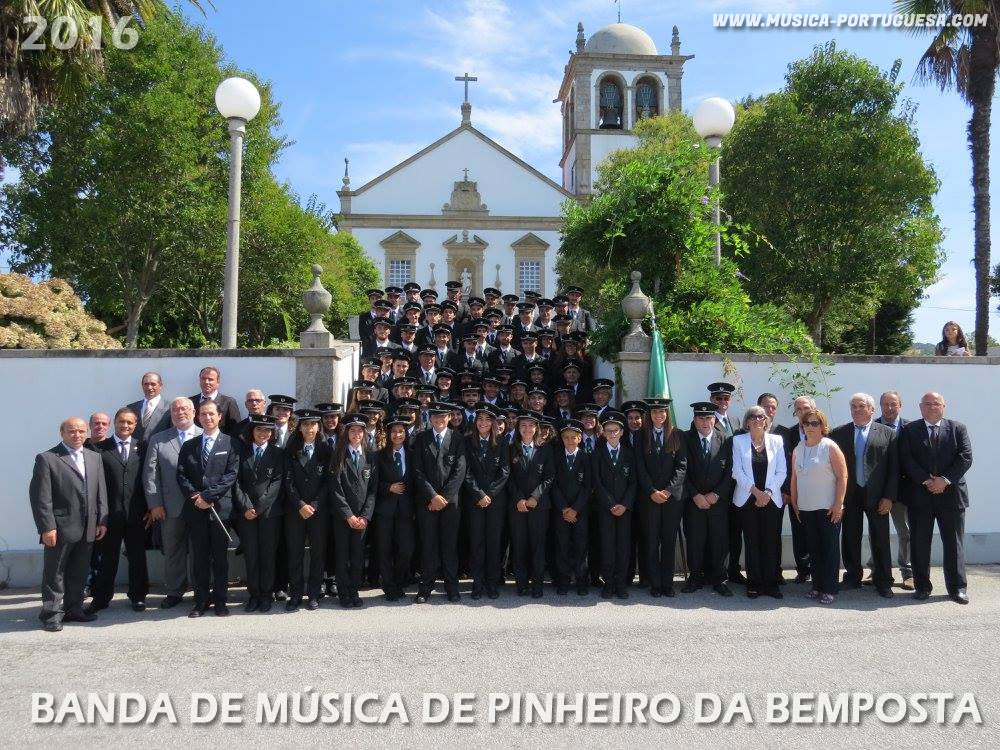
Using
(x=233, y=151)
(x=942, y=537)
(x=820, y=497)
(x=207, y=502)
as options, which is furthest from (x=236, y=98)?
(x=942, y=537)

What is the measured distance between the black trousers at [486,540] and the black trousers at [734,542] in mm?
2195

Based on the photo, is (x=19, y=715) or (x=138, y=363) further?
(x=138, y=363)

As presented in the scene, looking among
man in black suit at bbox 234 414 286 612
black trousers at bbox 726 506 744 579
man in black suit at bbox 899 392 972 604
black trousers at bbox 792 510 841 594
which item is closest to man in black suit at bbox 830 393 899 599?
man in black suit at bbox 899 392 972 604

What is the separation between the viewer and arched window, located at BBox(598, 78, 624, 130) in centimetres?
4550

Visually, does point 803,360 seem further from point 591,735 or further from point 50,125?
point 50,125

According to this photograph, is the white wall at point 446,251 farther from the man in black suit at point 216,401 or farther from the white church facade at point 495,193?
the man in black suit at point 216,401

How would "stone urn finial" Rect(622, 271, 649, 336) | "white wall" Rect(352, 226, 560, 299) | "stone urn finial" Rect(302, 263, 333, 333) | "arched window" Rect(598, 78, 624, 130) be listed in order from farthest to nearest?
"arched window" Rect(598, 78, 624, 130), "white wall" Rect(352, 226, 560, 299), "stone urn finial" Rect(622, 271, 649, 336), "stone urn finial" Rect(302, 263, 333, 333)

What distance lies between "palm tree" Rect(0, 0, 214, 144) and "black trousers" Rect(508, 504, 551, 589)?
8324 mm

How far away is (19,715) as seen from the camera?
457cm

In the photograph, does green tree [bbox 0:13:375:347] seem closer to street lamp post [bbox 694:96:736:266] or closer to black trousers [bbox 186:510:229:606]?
street lamp post [bbox 694:96:736:266]

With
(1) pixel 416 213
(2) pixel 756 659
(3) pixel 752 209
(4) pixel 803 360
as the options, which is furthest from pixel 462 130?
(2) pixel 756 659

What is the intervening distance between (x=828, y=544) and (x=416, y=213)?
38.9 m

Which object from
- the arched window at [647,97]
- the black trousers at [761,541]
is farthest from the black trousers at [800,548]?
the arched window at [647,97]

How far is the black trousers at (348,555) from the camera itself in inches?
274
